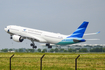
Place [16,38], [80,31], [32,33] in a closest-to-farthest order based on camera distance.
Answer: [80,31]
[16,38]
[32,33]

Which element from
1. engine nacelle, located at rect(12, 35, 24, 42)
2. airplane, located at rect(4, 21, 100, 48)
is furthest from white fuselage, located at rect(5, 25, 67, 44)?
engine nacelle, located at rect(12, 35, 24, 42)

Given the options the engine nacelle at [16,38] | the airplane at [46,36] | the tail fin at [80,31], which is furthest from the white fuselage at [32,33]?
the tail fin at [80,31]

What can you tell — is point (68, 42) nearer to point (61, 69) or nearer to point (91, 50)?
point (91, 50)

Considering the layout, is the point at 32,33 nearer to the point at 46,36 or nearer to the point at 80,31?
the point at 46,36

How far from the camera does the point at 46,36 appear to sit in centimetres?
7806

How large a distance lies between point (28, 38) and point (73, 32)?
701 inches

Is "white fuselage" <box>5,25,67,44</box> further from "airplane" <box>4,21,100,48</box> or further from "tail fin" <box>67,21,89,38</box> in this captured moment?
"tail fin" <box>67,21,89,38</box>

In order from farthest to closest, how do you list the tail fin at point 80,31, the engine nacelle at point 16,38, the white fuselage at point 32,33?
1. the white fuselage at point 32,33
2. the engine nacelle at point 16,38
3. the tail fin at point 80,31

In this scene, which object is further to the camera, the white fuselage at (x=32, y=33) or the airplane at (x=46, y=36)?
the white fuselage at (x=32, y=33)

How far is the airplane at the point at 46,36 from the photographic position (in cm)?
7219

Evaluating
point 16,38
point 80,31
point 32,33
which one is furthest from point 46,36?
point 80,31

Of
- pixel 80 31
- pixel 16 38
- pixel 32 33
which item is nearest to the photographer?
pixel 80 31

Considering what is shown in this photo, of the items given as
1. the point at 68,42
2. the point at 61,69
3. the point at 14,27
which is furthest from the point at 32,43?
the point at 61,69

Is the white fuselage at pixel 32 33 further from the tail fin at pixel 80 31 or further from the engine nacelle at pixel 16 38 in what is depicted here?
the tail fin at pixel 80 31
